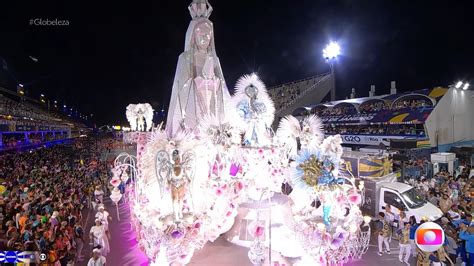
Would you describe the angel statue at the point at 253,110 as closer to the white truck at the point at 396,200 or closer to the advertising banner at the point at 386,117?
the white truck at the point at 396,200

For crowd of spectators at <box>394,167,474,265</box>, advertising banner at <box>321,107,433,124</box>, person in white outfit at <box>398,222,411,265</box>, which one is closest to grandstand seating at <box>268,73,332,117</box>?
advertising banner at <box>321,107,433,124</box>

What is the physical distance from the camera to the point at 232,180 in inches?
327

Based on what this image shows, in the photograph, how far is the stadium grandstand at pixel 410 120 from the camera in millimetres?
20109

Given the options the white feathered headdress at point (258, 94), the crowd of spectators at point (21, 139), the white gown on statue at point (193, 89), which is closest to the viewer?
the white feathered headdress at point (258, 94)

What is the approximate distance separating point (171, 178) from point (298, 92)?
25409 mm

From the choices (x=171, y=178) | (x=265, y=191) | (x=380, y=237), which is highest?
(x=171, y=178)

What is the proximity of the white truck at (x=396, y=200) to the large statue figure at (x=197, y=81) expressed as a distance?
18.4 feet

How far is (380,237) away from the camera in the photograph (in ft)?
25.5

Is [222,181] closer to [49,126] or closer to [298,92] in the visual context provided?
[298,92]

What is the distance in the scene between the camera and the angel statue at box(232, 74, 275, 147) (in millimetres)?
9422

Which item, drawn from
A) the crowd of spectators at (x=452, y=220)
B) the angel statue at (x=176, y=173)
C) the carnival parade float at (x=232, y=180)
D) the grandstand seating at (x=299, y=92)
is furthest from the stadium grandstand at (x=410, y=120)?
the angel statue at (x=176, y=173)

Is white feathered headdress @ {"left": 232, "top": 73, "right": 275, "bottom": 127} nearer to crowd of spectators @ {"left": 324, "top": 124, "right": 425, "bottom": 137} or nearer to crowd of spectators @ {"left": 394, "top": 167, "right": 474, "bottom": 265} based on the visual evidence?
crowd of spectators @ {"left": 394, "top": 167, "right": 474, "bottom": 265}

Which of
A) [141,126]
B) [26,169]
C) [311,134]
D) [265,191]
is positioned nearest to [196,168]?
[265,191]

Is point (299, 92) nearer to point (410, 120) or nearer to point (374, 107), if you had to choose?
point (374, 107)
